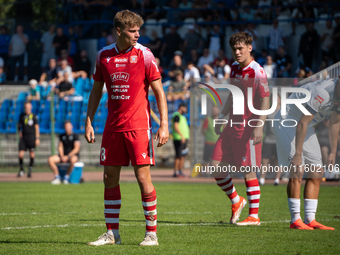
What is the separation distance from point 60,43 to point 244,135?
17476 mm

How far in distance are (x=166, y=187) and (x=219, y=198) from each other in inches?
114

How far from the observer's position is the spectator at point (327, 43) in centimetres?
2000

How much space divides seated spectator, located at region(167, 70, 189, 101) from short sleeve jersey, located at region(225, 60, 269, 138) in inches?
436

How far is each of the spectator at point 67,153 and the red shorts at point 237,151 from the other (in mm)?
8152

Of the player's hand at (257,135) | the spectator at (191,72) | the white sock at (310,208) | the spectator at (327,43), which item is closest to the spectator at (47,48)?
the spectator at (191,72)

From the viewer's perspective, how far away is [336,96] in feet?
22.1

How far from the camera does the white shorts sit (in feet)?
22.7

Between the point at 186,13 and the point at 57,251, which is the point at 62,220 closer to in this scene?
the point at 57,251

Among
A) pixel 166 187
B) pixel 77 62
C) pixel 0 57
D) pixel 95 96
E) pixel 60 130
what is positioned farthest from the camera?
pixel 0 57

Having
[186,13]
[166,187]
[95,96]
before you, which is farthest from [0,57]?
[95,96]

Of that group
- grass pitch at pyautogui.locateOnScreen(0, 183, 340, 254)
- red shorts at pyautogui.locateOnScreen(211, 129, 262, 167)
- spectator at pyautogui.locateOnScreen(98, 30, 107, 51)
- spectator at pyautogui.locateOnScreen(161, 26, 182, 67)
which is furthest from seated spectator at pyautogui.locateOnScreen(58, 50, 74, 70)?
red shorts at pyautogui.locateOnScreen(211, 129, 262, 167)

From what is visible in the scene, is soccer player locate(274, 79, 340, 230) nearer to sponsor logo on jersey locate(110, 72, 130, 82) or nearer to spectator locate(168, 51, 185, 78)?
sponsor logo on jersey locate(110, 72, 130, 82)

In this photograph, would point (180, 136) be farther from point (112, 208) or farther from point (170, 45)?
point (112, 208)

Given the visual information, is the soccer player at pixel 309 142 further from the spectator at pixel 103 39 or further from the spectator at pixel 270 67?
the spectator at pixel 103 39
